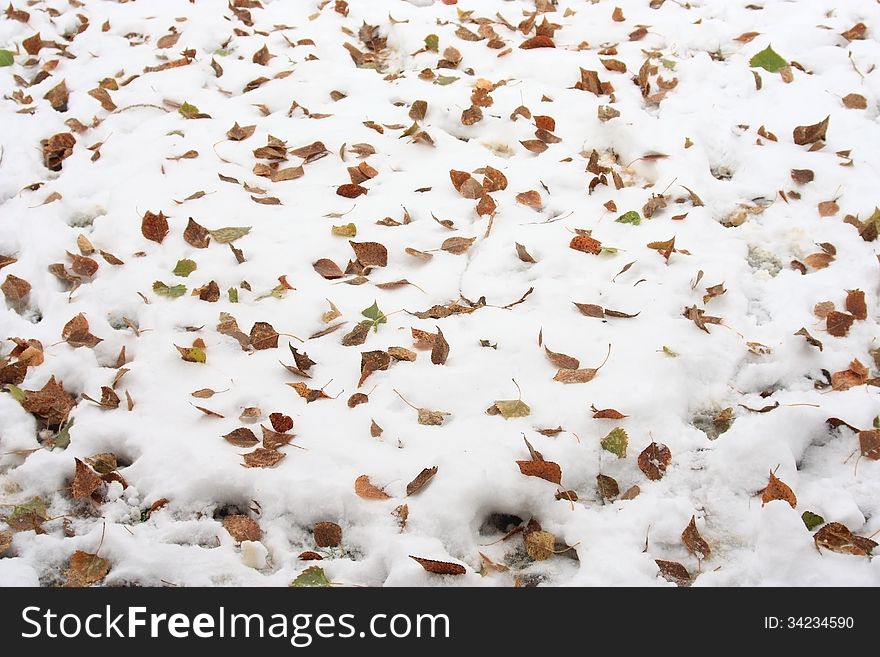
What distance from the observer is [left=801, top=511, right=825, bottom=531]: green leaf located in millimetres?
1645

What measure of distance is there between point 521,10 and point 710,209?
1.69 metres

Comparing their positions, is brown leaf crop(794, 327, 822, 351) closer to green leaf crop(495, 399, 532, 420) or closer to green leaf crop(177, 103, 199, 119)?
green leaf crop(495, 399, 532, 420)

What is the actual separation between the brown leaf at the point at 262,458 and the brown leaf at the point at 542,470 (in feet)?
1.92

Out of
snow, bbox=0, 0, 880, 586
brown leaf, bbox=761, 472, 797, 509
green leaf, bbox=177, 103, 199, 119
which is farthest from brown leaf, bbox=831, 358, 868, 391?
green leaf, bbox=177, 103, 199, 119

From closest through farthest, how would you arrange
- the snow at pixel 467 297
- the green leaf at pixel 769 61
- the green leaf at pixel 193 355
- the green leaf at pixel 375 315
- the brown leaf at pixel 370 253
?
1. the snow at pixel 467 297
2. the green leaf at pixel 193 355
3. the green leaf at pixel 375 315
4. the brown leaf at pixel 370 253
5. the green leaf at pixel 769 61

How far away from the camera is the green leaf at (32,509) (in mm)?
1711

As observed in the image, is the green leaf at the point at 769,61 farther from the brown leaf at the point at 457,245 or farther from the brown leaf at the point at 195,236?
the brown leaf at the point at 195,236

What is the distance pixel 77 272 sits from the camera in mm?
2322

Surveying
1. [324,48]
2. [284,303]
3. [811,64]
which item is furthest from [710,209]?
[324,48]

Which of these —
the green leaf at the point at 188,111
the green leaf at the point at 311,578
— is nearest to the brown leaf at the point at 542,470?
the green leaf at the point at 311,578

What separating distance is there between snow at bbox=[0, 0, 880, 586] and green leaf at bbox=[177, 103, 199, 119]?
40 mm

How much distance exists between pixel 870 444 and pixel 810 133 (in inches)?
56.2

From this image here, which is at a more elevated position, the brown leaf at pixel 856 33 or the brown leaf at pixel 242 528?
the brown leaf at pixel 856 33

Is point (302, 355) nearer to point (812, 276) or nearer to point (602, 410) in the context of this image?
point (602, 410)
